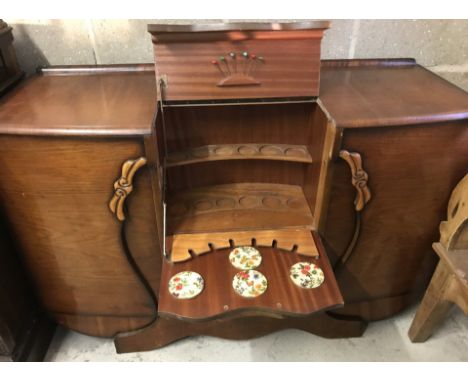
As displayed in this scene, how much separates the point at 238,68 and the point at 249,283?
62 centimetres

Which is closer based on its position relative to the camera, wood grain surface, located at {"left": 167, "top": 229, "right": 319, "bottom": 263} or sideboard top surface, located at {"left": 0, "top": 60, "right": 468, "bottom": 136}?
sideboard top surface, located at {"left": 0, "top": 60, "right": 468, "bottom": 136}

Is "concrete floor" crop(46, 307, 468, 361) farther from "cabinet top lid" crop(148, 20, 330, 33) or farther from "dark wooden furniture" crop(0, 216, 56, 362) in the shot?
"cabinet top lid" crop(148, 20, 330, 33)

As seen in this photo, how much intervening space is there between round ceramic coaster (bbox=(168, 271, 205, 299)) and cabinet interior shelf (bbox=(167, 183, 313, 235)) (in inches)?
7.0

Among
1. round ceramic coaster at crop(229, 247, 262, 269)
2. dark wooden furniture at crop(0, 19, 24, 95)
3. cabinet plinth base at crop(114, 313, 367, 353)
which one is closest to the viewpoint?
round ceramic coaster at crop(229, 247, 262, 269)

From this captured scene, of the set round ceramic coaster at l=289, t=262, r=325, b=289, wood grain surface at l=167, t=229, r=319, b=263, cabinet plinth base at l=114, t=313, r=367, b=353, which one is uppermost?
wood grain surface at l=167, t=229, r=319, b=263

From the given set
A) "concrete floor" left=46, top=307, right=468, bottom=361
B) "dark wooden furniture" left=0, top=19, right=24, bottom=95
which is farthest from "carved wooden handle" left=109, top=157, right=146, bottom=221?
"concrete floor" left=46, top=307, right=468, bottom=361

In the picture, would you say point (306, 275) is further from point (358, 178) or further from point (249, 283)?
point (358, 178)

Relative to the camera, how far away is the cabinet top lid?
98 cm

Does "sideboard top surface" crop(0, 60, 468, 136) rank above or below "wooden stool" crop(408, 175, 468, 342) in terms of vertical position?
above

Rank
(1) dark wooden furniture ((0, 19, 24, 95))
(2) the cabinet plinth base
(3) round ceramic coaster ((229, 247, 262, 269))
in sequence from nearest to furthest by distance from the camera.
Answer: (3) round ceramic coaster ((229, 247, 262, 269)) → (1) dark wooden furniture ((0, 19, 24, 95)) → (2) the cabinet plinth base

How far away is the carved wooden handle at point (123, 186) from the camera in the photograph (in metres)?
1.01

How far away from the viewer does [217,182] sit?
4.71 ft

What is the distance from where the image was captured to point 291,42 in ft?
3.45

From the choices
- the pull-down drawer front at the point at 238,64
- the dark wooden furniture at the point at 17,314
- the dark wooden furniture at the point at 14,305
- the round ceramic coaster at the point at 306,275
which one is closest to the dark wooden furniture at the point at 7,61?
the dark wooden furniture at the point at 14,305
